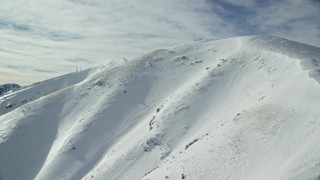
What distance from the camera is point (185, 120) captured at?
4469 centimetres

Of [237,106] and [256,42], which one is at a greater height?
[256,42]

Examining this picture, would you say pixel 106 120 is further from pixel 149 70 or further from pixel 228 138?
pixel 228 138

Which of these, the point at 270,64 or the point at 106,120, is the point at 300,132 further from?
the point at 106,120

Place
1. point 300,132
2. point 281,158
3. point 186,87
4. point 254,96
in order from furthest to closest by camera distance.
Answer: point 186,87, point 254,96, point 300,132, point 281,158

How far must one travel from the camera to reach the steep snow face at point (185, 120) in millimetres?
26156

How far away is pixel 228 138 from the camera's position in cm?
3041

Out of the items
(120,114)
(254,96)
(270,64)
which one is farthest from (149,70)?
(254,96)

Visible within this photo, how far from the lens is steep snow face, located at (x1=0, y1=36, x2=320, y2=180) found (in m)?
26.2

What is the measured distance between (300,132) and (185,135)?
18319mm

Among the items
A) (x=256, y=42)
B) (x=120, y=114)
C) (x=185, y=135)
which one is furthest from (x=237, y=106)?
(x=256, y=42)

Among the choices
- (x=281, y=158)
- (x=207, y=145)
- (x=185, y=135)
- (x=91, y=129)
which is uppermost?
(x=281, y=158)

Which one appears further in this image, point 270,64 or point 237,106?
point 270,64

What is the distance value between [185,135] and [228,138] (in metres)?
11.9

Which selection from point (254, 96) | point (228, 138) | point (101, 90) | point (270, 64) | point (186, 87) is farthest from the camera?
point (101, 90)
